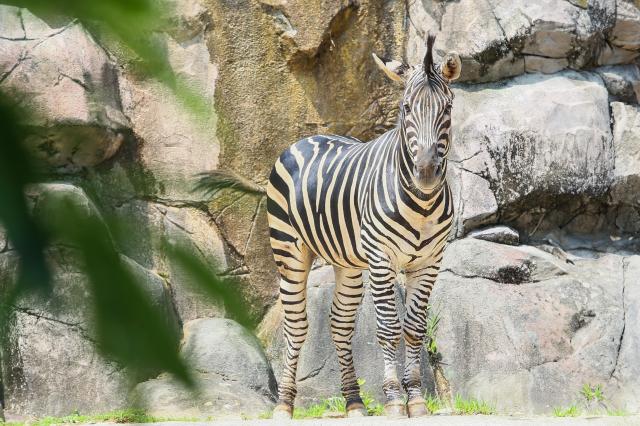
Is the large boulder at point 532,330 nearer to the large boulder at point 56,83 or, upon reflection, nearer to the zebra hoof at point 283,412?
the zebra hoof at point 283,412

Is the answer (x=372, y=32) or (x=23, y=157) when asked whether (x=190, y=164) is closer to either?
(x=23, y=157)

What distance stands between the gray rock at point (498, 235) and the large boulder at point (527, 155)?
0.34 feet

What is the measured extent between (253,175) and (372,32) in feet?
6.01

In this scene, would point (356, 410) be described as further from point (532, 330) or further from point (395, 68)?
point (395, 68)

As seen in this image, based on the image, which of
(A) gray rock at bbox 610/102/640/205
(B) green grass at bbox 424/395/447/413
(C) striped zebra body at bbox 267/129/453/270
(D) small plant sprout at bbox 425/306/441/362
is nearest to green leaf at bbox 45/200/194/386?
(C) striped zebra body at bbox 267/129/453/270

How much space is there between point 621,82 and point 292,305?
4202 mm

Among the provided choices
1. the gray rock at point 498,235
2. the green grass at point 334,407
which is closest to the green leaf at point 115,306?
the green grass at point 334,407

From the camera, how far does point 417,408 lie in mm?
6551

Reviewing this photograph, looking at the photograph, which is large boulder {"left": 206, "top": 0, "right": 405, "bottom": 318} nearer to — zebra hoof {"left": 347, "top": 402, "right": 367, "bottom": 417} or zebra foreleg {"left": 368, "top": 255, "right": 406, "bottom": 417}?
zebra hoof {"left": 347, "top": 402, "right": 367, "bottom": 417}

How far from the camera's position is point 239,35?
9.66 m

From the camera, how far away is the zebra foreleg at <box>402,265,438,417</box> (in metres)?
6.62

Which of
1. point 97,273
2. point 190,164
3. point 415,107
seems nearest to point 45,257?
point 97,273

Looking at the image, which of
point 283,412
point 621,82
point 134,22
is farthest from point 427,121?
point 134,22

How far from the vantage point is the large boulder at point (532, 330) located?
26.8 ft
